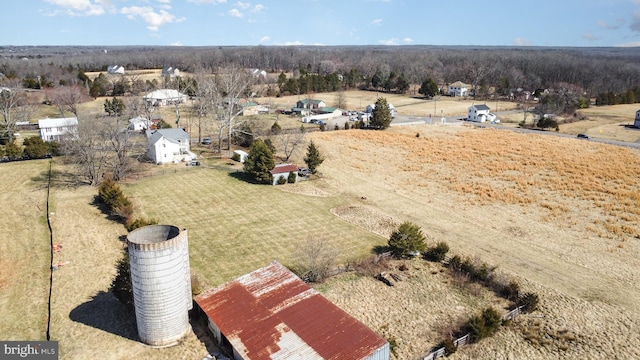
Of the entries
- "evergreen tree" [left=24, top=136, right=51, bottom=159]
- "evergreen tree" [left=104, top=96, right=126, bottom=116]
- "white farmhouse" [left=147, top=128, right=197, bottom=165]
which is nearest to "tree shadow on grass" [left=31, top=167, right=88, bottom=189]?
"evergreen tree" [left=24, top=136, right=51, bottom=159]

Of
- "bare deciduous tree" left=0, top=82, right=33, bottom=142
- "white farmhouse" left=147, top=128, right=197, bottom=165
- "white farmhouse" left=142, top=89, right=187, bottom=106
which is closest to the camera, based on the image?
"white farmhouse" left=147, top=128, right=197, bottom=165

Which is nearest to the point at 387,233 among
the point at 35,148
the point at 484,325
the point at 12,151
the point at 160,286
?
the point at 484,325

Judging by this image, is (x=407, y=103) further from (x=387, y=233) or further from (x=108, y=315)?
(x=108, y=315)

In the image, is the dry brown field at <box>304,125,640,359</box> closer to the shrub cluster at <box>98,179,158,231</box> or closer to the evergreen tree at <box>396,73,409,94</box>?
the shrub cluster at <box>98,179,158,231</box>

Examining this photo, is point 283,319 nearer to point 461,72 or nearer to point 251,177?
point 251,177

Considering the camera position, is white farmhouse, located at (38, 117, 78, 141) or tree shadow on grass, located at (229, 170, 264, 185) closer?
tree shadow on grass, located at (229, 170, 264, 185)

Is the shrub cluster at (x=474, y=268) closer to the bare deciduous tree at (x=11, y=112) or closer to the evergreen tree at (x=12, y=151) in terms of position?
the evergreen tree at (x=12, y=151)
